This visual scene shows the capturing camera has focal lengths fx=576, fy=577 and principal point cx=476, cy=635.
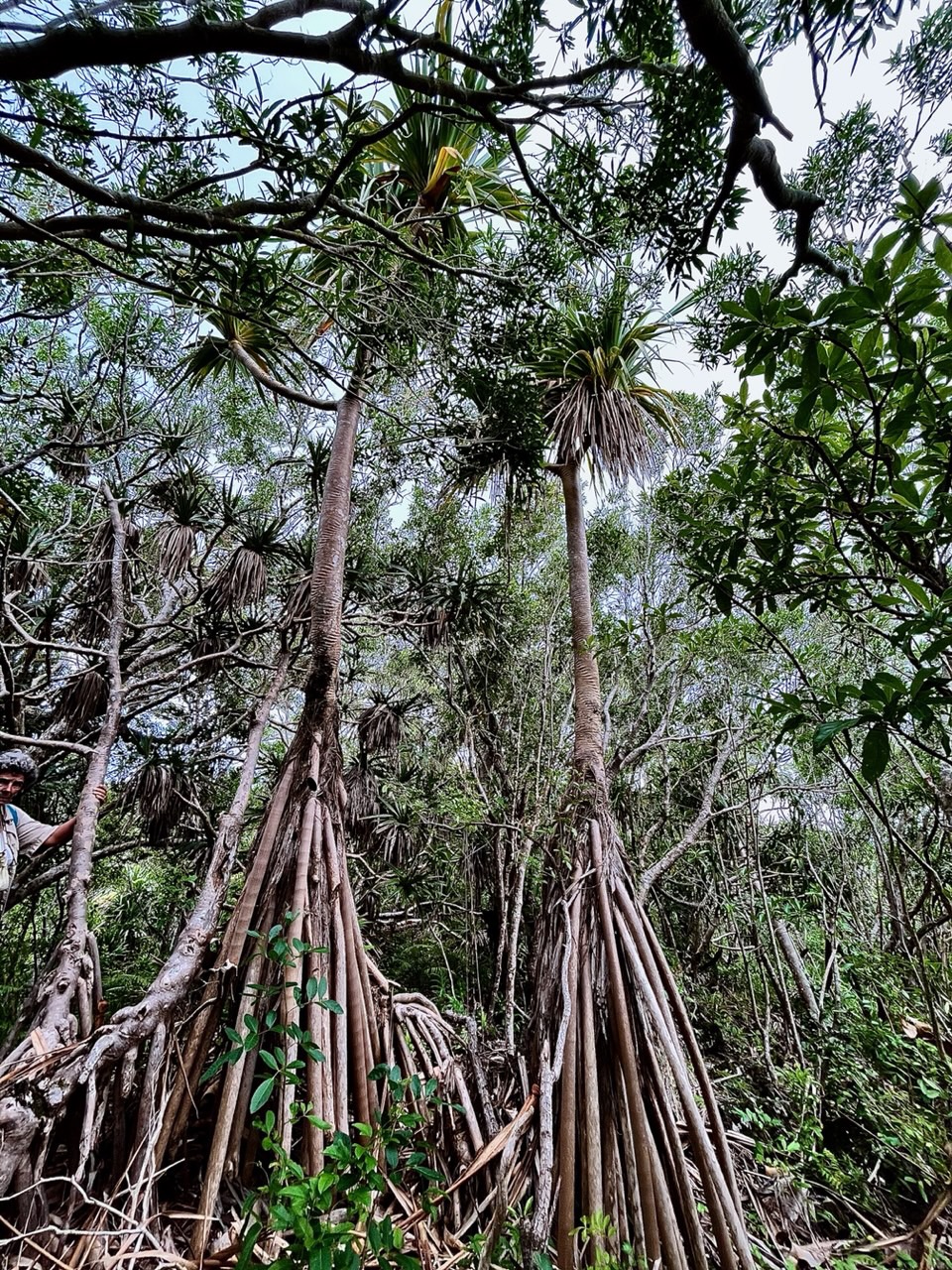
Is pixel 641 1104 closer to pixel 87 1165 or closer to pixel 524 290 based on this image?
pixel 87 1165

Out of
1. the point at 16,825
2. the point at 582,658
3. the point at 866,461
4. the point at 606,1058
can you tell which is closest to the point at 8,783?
the point at 16,825

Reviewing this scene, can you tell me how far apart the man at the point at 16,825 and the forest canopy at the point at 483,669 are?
44mm

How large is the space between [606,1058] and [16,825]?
2.88 m

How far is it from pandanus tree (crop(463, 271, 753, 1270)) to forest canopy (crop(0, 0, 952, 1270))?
2 cm

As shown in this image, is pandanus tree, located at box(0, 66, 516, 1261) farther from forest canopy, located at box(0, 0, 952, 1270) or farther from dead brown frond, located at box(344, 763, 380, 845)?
dead brown frond, located at box(344, 763, 380, 845)

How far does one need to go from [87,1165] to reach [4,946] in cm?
448

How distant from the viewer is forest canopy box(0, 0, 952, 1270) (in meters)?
1.60

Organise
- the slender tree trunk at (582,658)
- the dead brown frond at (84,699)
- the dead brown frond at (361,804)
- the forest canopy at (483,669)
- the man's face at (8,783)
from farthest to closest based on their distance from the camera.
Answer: the dead brown frond at (361,804)
the dead brown frond at (84,699)
the slender tree trunk at (582,658)
the man's face at (8,783)
the forest canopy at (483,669)

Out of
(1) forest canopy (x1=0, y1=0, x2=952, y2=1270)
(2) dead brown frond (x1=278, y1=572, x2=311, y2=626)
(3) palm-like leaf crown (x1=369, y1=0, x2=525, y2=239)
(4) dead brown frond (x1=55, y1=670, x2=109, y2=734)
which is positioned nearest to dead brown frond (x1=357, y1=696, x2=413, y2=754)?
(1) forest canopy (x1=0, y1=0, x2=952, y2=1270)

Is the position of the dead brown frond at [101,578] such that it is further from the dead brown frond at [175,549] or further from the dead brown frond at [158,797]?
the dead brown frond at [158,797]

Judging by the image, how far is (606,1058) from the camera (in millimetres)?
2531

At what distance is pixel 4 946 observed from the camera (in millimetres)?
5141

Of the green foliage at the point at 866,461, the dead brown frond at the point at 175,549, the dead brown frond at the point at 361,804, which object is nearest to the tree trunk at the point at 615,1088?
the green foliage at the point at 866,461

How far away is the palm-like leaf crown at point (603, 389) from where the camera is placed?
4059 millimetres
